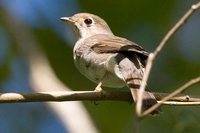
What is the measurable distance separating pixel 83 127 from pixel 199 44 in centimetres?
295

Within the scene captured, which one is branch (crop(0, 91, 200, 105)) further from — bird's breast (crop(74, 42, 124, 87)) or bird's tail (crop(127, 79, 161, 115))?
bird's breast (crop(74, 42, 124, 87))

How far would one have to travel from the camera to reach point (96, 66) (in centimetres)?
591

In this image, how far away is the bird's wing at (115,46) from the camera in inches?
214

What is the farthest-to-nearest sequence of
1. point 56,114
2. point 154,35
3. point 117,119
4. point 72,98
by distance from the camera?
point 154,35 < point 117,119 < point 56,114 < point 72,98

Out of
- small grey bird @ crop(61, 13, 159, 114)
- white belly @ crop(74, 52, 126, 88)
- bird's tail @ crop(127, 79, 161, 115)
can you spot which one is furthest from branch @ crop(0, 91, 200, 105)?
white belly @ crop(74, 52, 126, 88)

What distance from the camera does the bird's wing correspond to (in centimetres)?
543

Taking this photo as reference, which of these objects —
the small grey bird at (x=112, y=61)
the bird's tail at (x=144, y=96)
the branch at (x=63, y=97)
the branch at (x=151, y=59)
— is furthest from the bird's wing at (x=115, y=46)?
the branch at (x=151, y=59)

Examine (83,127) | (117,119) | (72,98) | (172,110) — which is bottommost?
(117,119)

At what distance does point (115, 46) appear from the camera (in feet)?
19.0

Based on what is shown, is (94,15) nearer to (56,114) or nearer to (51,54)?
(51,54)

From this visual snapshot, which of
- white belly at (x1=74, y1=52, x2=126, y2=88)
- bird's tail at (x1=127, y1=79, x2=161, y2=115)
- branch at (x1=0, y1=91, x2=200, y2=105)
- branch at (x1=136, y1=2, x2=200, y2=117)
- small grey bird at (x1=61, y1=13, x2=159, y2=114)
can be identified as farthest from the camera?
white belly at (x1=74, y1=52, x2=126, y2=88)

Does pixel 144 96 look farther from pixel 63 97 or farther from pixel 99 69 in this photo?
pixel 99 69

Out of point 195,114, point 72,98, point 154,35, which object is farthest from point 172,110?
point 154,35

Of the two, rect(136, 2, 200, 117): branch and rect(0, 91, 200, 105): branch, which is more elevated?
rect(136, 2, 200, 117): branch
